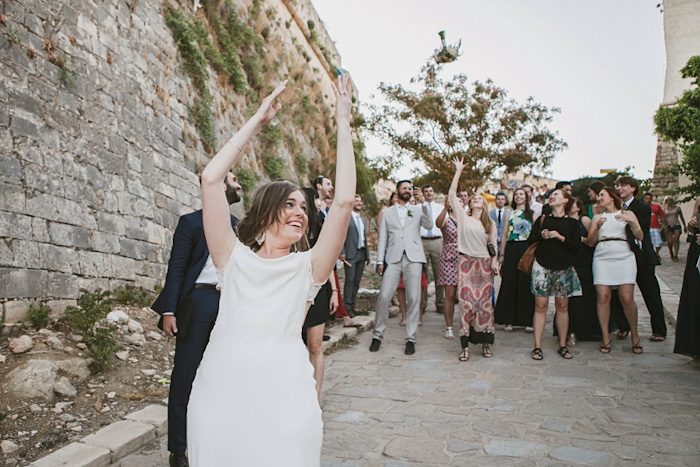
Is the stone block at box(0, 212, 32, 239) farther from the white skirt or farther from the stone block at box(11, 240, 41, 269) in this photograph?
the white skirt

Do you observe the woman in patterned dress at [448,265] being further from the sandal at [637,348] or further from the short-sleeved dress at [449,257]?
the sandal at [637,348]

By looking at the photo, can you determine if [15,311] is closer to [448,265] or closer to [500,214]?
[448,265]

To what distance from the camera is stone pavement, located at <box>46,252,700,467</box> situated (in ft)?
11.7

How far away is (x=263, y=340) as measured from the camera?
1803mm

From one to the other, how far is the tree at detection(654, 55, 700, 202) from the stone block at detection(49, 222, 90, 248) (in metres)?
13.8

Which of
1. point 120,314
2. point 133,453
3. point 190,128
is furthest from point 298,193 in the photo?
point 190,128

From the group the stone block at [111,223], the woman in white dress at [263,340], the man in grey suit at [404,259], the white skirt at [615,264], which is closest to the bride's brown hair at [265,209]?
the woman in white dress at [263,340]

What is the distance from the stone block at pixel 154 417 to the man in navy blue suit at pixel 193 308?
0.69 m

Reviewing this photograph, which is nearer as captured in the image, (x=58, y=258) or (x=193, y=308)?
(x=193, y=308)

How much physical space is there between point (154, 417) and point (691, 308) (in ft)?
17.2

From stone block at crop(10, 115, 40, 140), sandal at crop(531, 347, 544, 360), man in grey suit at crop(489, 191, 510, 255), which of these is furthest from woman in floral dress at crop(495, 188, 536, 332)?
stone block at crop(10, 115, 40, 140)

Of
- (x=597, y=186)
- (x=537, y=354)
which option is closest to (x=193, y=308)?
(x=537, y=354)

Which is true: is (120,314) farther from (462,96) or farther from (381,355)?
(462,96)

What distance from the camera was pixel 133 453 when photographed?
3.55m
